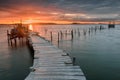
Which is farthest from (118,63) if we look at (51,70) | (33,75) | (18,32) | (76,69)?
(18,32)

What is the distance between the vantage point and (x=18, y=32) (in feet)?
161

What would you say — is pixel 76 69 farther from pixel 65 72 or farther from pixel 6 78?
pixel 6 78

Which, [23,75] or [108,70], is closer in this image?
[23,75]

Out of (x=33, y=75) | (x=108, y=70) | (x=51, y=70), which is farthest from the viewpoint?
(x=108, y=70)

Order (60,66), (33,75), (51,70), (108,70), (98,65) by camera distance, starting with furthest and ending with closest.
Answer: (98,65) → (108,70) → (60,66) → (51,70) → (33,75)

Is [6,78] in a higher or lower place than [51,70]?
lower

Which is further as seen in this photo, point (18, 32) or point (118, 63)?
point (18, 32)

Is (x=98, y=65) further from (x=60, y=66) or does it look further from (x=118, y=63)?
(x=60, y=66)

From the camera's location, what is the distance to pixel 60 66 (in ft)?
52.2

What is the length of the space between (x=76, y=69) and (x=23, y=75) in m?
8.31

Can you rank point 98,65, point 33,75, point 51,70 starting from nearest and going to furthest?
point 33,75
point 51,70
point 98,65

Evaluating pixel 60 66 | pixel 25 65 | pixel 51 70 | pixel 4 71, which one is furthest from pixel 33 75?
pixel 25 65

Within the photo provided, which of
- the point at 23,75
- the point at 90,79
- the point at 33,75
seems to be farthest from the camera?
the point at 23,75

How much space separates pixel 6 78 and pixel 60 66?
297 inches
